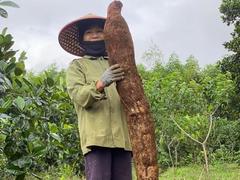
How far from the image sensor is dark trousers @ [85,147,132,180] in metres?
2.02

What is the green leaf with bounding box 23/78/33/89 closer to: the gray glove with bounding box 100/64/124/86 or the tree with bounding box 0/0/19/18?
the gray glove with bounding box 100/64/124/86

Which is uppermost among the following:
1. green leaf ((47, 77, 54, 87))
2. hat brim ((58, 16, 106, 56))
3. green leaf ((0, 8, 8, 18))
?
hat brim ((58, 16, 106, 56))

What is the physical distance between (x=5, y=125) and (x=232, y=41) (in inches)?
388

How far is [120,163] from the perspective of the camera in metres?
2.09

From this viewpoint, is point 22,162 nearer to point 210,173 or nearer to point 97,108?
point 97,108

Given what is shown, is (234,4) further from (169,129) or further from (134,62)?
(134,62)

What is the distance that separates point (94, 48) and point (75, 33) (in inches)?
5.8

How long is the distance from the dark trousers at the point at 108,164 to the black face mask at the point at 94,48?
1.31 ft

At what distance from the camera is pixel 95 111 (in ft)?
6.69

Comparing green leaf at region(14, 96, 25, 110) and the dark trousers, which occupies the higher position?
green leaf at region(14, 96, 25, 110)

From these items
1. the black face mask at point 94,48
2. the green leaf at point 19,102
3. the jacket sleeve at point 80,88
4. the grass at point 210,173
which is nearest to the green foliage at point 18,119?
the green leaf at point 19,102

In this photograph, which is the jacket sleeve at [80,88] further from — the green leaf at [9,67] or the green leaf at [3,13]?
the green leaf at [3,13]

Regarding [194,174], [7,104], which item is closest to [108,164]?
[7,104]

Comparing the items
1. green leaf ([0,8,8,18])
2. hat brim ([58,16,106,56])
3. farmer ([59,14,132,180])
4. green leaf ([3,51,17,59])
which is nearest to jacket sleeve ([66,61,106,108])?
farmer ([59,14,132,180])
